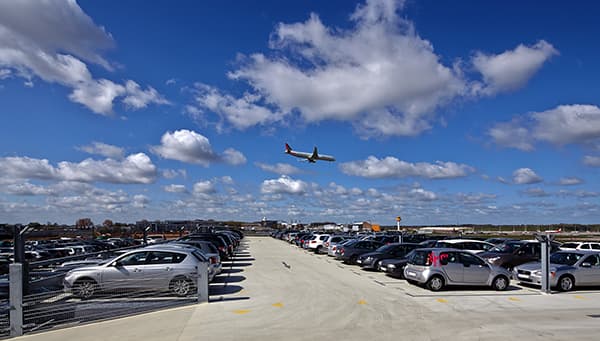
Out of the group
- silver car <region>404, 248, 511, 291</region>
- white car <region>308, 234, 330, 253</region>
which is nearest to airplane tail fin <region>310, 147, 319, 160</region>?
white car <region>308, 234, 330, 253</region>

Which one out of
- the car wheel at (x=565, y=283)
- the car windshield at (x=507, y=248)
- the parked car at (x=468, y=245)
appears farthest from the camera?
the parked car at (x=468, y=245)

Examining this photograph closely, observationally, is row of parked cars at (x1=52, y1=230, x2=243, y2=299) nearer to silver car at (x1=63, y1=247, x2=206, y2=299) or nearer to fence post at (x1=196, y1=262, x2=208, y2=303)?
silver car at (x1=63, y1=247, x2=206, y2=299)

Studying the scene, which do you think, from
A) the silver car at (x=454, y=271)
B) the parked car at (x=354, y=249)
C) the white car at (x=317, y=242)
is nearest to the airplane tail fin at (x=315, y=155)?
the white car at (x=317, y=242)

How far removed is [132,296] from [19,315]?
3369 millimetres

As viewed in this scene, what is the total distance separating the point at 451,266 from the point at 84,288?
11062 mm

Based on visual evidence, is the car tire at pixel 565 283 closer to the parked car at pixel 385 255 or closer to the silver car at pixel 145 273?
the parked car at pixel 385 255

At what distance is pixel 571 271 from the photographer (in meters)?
15.1

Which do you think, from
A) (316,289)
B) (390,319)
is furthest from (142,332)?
(316,289)

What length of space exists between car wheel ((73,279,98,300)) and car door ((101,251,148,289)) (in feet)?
1.03

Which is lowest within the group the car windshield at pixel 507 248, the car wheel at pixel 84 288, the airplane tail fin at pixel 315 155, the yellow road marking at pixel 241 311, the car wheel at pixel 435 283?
the yellow road marking at pixel 241 311

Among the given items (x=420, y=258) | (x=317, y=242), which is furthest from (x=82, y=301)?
(x=317, y=242)

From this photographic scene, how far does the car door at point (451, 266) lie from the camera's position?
14727mm

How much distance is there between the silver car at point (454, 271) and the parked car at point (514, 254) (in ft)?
14.1

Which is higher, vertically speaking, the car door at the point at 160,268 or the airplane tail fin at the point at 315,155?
the airplane tail fin at the point at 315,155
